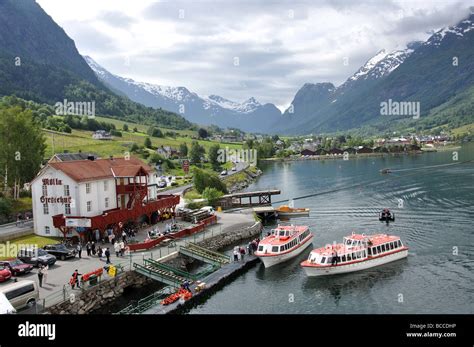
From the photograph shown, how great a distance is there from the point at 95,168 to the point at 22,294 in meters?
28.6

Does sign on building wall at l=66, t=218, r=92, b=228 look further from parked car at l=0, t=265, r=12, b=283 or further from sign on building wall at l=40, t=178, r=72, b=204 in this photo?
parked car at l=0, t=265, r=12, b=283

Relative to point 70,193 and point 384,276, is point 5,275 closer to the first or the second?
point 70,193

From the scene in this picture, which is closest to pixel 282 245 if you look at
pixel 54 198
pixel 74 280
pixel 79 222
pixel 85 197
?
pixel 79 222

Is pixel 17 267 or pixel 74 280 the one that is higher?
pixel 17 267

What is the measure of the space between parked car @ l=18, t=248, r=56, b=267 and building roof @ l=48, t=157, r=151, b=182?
37.6 feet

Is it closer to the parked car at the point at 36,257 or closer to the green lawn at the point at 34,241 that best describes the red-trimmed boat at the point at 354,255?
the parked car at the point at 36,257

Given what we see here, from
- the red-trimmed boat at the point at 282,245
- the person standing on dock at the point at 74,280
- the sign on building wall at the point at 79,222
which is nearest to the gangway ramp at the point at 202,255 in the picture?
the red-trimmed boat at the point at 282,245

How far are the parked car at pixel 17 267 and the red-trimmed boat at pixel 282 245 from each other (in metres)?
24.2

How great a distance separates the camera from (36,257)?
44781 mm

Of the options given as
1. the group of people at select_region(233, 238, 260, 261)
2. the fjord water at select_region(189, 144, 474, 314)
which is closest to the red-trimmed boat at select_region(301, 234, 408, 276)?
the fjord water at select_region(189, 144, 474, 314)

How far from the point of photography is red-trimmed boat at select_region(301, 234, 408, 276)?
1972 inches
